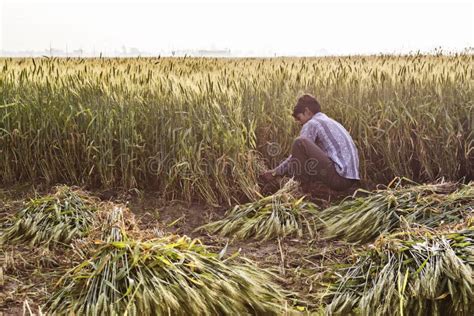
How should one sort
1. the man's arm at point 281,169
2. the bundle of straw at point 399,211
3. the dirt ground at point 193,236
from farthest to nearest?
the man's arm at point 281,169
the bundle of straw at point 399,211
the dirt ground at point 193,236

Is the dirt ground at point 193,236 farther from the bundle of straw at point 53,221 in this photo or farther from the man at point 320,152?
the man at point 320,152

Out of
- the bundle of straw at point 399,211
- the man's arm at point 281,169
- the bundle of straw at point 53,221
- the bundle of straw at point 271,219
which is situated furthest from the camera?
the man's arm at point 281,169

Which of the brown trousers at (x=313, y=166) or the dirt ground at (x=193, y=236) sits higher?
the brown trousers at (x=313, y=166)

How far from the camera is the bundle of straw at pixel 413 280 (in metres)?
3.40

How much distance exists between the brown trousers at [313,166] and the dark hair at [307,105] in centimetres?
24

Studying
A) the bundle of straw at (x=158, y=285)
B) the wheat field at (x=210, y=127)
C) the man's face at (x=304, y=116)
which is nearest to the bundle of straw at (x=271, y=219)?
the wheat field at (x=210, y=127)

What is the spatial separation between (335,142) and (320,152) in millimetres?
152

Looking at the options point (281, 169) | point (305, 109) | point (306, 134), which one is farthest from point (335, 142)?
point (281, 169)

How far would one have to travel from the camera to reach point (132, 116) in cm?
605

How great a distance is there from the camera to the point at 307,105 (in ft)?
19.0

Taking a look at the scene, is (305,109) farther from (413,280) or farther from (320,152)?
(413,280)

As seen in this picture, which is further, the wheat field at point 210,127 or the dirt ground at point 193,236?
the wheat field at point 210,127

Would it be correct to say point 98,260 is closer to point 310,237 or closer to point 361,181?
point 310,237

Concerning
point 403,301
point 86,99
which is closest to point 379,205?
point 403,301
